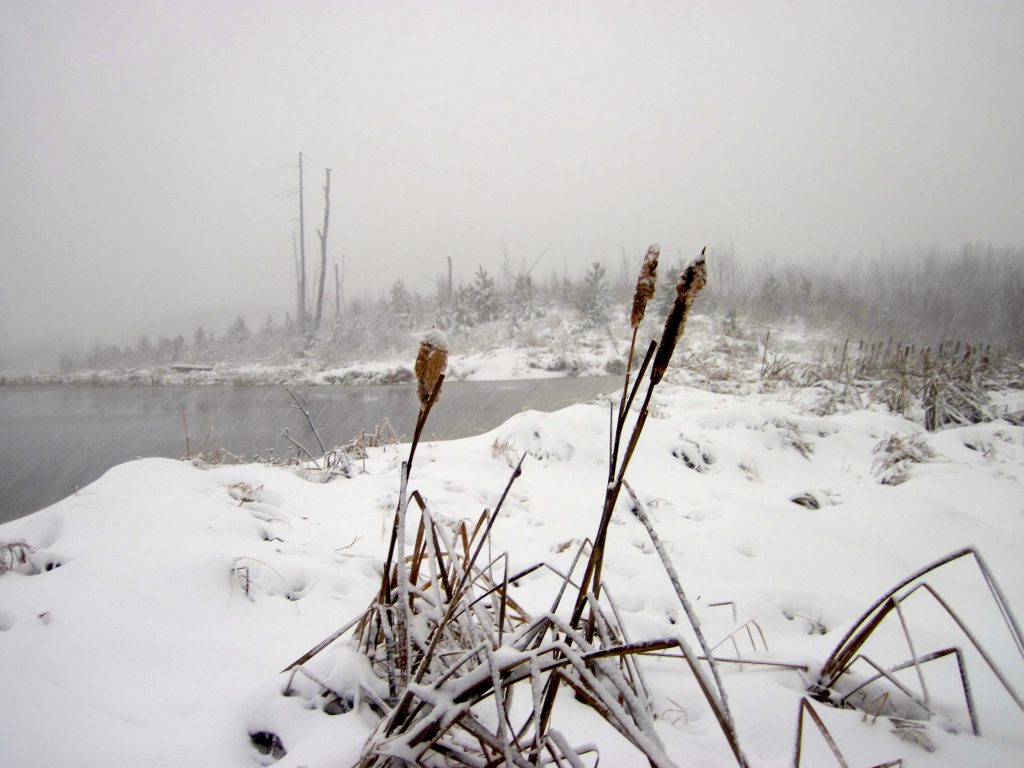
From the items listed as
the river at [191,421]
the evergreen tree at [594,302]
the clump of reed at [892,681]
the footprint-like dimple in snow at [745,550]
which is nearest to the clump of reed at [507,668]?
the clump of reed at [892,681]

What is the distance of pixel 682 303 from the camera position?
1.78 feet

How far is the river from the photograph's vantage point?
5.94m

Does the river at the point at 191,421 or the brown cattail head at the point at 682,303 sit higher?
the brown cattail head at the point at 682,303

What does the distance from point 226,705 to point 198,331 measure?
1241 inches

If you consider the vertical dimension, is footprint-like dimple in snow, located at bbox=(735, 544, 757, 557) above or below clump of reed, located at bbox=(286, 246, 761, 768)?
below

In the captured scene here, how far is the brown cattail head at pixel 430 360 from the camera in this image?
702 mm

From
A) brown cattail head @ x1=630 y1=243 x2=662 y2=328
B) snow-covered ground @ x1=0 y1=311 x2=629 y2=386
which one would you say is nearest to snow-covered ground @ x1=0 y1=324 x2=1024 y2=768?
brown cattail head @ x1=630 y1=243 x2=662 y2=328

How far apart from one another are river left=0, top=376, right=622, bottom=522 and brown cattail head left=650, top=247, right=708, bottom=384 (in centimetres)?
417

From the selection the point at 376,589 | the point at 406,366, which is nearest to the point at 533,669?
the point at 376,589

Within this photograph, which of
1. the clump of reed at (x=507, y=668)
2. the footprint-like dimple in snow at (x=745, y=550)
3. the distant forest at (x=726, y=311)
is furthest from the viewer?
the distant forest at (x=726, y=311)

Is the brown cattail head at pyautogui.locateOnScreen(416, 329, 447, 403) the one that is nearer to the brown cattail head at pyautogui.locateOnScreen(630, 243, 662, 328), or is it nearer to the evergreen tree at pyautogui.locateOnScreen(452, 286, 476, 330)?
the brown cattail head at pyautogui.locateOnScreen(630, 243, 662, 328)

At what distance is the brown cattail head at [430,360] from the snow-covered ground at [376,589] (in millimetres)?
653

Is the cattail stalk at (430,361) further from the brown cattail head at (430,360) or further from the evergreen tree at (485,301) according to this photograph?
the evergreen tree at (485,301)

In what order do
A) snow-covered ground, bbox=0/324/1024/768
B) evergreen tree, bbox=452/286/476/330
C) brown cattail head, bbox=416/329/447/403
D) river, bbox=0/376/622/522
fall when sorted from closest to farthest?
brown cattail head, bbox=416/329/447/403, snow-covered ground, bbox=0/324/1024/768, river, bbox=0/376/622/522, evergreen tree, bbox=452/286/476/330
